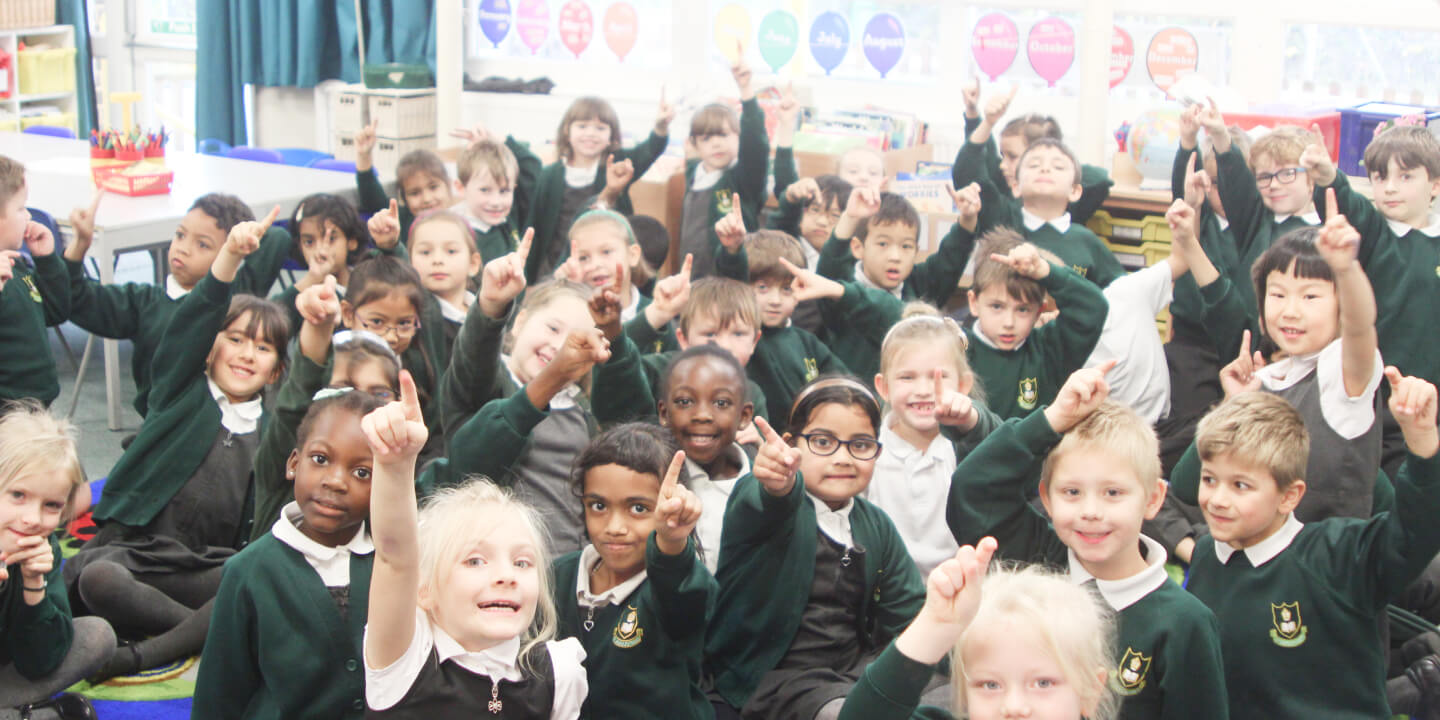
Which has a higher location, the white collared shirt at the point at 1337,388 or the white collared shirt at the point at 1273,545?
the white collared shirt at the point at 1337,388

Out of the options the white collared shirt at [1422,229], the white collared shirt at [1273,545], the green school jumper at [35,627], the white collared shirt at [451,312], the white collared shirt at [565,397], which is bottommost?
the green school jumper at [35,627]

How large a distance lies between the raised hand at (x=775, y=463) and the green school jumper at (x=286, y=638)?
0.62m

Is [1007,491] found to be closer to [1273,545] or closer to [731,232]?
[1273,545]

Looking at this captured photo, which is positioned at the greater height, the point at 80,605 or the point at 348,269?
the point at 348,269

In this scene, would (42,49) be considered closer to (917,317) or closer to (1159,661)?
(917,317)

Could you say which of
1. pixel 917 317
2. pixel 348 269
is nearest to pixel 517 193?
pixel 348 269

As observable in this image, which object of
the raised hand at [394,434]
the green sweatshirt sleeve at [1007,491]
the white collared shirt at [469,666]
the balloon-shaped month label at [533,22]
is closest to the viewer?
the raised hand at [394,434]

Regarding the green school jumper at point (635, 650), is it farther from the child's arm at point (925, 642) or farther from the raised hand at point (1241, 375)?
the raised hand at point (1241, 375)

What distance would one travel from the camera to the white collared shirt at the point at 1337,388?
2598 millimetres

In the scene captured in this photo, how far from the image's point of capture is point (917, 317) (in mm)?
2881

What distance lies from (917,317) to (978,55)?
339 cm

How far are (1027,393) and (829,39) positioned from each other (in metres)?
3.45

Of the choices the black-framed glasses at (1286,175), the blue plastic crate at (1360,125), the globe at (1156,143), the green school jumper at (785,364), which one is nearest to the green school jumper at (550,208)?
the green school jumper at (785,364)

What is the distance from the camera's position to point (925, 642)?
1566mm
